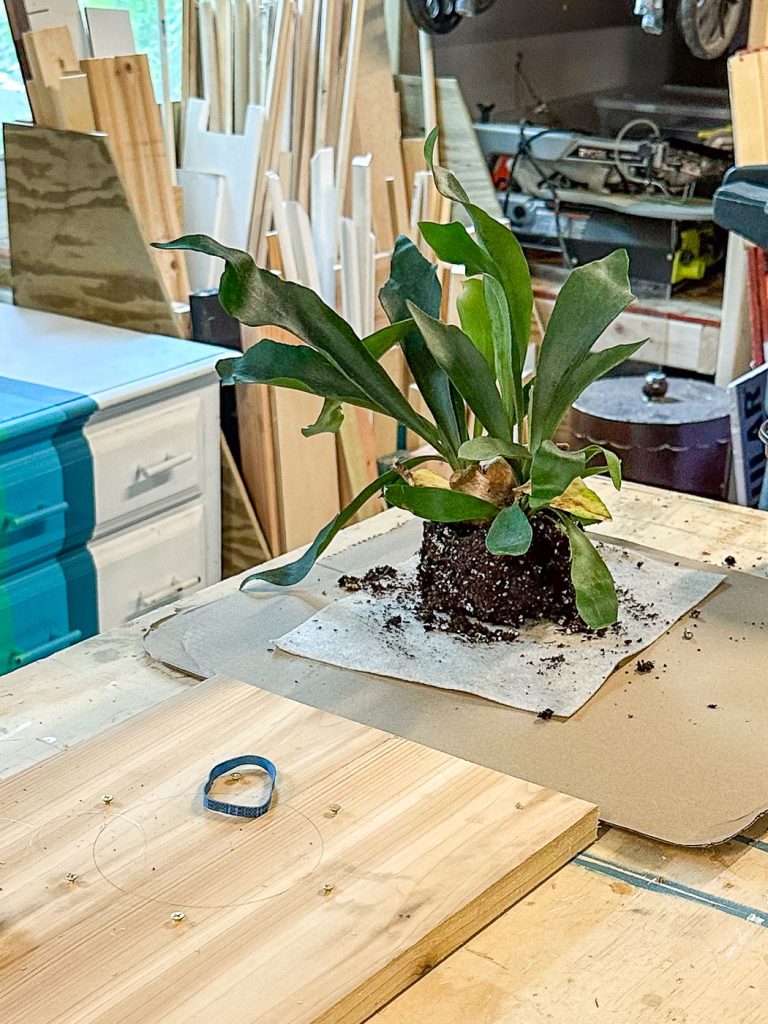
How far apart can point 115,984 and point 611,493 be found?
1188mm

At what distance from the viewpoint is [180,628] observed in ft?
4.68

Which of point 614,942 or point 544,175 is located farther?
point 544,175

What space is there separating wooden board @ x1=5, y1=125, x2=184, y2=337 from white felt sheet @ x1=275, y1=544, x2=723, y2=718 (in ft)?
4.29

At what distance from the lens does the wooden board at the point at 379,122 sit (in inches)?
129

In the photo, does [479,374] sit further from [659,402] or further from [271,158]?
[271,158]

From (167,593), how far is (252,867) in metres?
1.57

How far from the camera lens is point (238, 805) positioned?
1.04m

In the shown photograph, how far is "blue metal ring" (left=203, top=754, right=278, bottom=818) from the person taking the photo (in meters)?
1.04

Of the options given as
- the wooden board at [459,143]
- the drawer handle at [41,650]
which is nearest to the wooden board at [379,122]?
the wooden board at [459,143]

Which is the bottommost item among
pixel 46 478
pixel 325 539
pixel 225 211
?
pixel 46 478

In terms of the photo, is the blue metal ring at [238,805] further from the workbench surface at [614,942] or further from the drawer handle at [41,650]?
the drawer handle at [41,650]

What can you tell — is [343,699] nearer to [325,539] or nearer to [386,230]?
[325,539]

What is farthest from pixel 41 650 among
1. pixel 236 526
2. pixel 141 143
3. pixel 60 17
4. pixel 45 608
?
pixel 60 17

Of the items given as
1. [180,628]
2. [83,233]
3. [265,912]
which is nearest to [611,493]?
[180,628]
